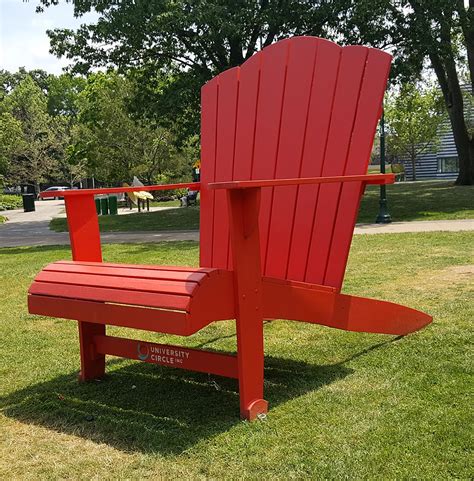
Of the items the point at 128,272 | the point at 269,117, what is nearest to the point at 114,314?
the point at 128,272

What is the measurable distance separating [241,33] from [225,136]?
1143 cm

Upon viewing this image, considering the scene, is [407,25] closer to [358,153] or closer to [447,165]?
[358,153]

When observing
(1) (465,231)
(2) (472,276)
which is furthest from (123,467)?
(1) (465,231)

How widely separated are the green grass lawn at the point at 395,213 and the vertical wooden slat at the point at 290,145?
1095 cm

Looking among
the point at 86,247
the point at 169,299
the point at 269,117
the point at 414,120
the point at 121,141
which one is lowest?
the point at 169,299

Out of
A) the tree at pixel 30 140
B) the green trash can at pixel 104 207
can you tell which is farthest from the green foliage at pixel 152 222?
the tree at pixel 30 140

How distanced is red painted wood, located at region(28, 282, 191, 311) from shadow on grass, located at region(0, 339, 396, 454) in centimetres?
58

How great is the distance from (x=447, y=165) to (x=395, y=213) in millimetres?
40141

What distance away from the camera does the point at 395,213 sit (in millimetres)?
15703

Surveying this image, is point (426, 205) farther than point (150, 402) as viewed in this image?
Yes

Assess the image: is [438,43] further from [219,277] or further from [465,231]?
[219,277]

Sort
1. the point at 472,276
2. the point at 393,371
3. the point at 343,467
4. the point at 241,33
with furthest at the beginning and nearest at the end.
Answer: the point at 241,33, the point at 472,276, the point at 393,371, the point at 343,467

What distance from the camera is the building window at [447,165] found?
52.4m

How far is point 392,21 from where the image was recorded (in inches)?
594
